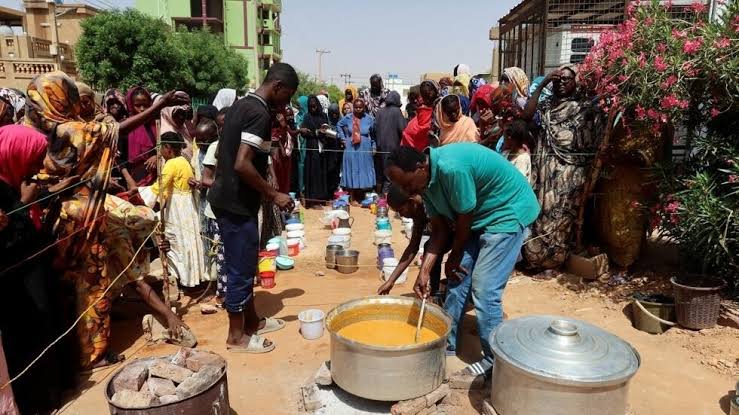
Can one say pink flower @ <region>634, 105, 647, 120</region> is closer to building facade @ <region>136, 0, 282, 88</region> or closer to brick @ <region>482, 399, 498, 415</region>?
brick @ <region>482, 399, 498, 415</region>

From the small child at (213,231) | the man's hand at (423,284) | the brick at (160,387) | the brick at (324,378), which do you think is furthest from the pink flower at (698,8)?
the brick at (160,387)

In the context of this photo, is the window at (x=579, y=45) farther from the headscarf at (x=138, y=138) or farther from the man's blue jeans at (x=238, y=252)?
the man's blue jeans at (x=238, y=252)

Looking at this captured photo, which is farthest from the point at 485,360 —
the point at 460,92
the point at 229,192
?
the point at 460,92

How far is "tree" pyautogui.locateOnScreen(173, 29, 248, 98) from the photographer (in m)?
22.9

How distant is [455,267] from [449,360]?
824 millimetres

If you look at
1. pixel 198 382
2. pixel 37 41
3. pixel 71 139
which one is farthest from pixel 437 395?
pixel 37 41

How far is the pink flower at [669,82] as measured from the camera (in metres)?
3.91

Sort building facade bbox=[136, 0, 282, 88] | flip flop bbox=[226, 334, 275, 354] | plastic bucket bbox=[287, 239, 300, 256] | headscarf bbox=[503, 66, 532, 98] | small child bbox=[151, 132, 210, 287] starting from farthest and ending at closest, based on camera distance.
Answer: building facade bbox=[136, 0, 282, 88] < plastic bucket bbox=[287, 239, 300, 256] < headscarf bbox=[503, 66, 532, 98] < small child bbox=[151, 132, 210, 287] < flip flop bbox=[226, 334, 275, 354]

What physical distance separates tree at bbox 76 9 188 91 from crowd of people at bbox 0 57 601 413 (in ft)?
57.2

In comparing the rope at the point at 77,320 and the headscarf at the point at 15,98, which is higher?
the headscarf at the point at 15,98

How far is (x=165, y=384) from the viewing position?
239 centimetres

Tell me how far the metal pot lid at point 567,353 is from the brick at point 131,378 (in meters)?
1.75

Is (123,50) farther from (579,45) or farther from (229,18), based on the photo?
(229,18)

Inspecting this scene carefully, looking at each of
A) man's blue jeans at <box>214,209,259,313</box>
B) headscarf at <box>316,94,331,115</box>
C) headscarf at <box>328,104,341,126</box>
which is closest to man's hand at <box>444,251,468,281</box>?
man's blue jeans at <box>214,209,259,313</box>
